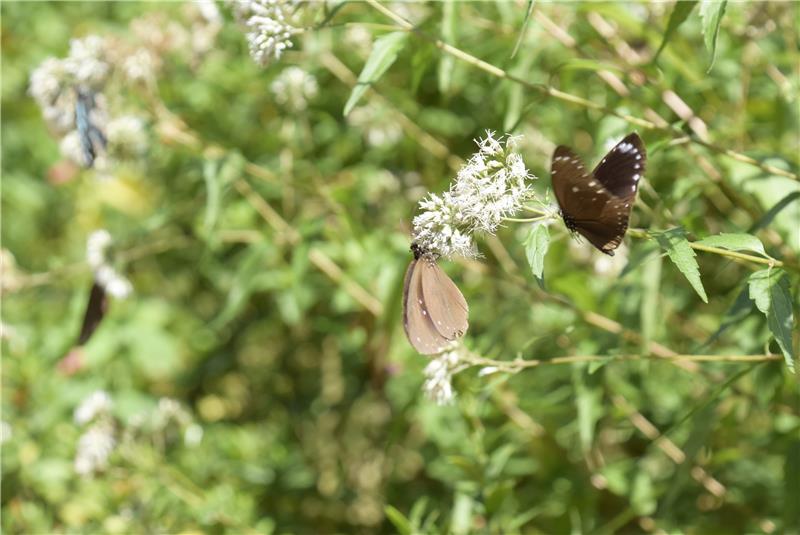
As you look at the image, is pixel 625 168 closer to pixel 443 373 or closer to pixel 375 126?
pixel 443 373

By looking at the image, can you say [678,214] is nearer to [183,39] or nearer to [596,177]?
[596,177]

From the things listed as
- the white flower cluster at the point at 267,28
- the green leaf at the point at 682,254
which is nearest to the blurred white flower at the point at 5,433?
the white flower cluster at the point at 267,28

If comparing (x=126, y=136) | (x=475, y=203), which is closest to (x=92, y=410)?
(x=126, y=136)

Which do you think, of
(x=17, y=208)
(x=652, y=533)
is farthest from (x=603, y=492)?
(x=17, y=208)

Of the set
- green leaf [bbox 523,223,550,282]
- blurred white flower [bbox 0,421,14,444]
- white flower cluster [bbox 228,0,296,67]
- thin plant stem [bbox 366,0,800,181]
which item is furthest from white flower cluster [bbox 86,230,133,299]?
green leaf [bbox 523,223,550,282]

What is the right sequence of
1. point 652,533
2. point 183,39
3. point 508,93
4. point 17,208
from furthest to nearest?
1. point 17,208
2. point 183,39
3. point 652,533
4. point 508,93

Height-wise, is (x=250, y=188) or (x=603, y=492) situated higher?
(x=250, y=188)

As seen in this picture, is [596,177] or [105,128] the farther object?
[105,128]
